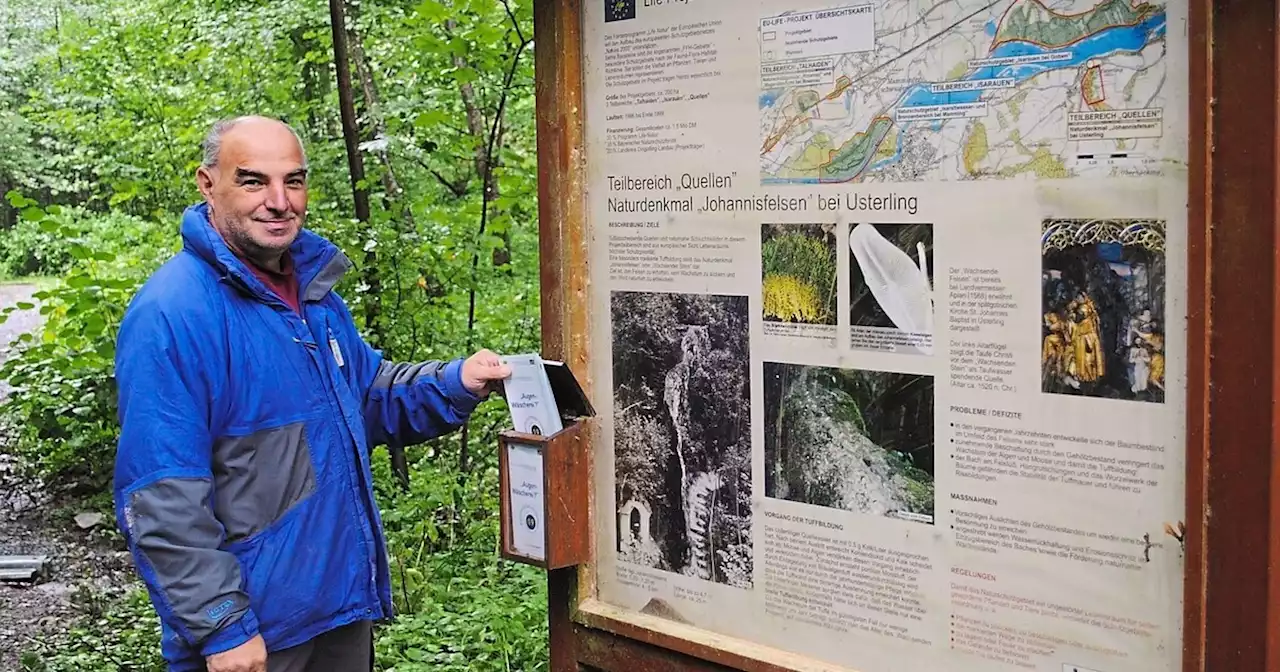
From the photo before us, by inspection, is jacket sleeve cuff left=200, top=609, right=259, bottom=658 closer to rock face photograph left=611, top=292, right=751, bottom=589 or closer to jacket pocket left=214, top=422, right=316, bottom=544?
jacket pocket left=214, top=422, right=316, bottom=544

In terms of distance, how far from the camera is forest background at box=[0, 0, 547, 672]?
536 cm

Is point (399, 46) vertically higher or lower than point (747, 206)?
higher

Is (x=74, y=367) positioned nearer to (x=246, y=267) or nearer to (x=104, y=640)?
(x=104, y=640)

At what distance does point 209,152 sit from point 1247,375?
7.59 ft

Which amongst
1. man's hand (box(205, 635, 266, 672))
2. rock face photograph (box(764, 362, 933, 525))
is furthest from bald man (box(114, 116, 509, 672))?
rock face photograph (box(764, 362, 933, 525))

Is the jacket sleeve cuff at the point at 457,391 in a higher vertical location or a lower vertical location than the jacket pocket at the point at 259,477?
higher

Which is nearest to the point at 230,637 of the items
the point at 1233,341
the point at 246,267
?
the point at 246,267

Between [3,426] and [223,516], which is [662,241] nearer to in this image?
[223,516]

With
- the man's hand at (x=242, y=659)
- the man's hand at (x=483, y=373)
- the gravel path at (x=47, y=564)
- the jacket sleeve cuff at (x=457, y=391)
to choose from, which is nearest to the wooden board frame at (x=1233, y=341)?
the man's hand at (x=483, y=373)

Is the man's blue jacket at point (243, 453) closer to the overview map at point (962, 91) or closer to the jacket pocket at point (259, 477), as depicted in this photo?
the jacket pocket at point (259, 477)

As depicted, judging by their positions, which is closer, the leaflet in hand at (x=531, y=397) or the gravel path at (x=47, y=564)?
the leaflet in hand at (x=531, y=397)

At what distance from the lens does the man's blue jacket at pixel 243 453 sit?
241 cm

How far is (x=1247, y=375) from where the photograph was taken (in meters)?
1.65

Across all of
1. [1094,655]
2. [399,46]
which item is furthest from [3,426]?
[1094,655]
